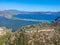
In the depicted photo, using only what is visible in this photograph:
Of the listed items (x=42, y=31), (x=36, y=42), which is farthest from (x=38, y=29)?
(x=36, y=42)

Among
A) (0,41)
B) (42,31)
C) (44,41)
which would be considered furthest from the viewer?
(0,41)

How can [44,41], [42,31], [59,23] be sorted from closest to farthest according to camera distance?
[44,41] < [42,31] < [59,23]

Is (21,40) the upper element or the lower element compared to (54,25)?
lower

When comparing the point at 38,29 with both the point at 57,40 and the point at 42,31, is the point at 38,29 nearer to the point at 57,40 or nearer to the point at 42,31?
the point at 42,31

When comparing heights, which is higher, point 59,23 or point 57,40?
point 59,23

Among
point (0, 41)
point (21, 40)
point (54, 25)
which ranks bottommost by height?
point (0, 41)

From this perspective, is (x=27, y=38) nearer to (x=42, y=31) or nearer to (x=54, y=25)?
(x=42, y=31)

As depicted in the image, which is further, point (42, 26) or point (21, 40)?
point (42, 26)

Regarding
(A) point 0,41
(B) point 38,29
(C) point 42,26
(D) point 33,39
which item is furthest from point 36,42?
(A) point 0,41

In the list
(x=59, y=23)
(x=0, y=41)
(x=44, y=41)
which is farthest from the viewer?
(x=0, y=41)
